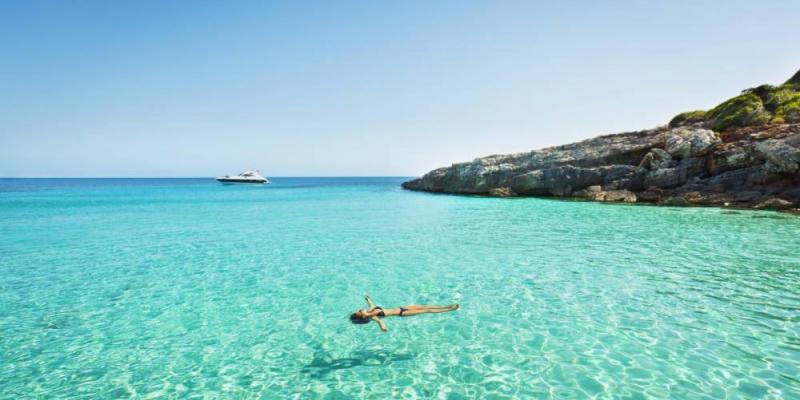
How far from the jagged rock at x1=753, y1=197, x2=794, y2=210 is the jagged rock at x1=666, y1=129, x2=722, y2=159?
28.4ft

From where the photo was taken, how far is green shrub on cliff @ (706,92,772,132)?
37.1 meters

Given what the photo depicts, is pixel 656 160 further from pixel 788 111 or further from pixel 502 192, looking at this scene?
pixel 502 192

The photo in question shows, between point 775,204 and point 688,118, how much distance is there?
22.2 metres

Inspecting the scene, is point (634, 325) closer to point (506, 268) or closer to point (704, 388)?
point (704, 388)

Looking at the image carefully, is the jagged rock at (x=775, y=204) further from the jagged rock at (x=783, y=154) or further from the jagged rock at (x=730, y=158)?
the jagged rock at (x=730, y=158)

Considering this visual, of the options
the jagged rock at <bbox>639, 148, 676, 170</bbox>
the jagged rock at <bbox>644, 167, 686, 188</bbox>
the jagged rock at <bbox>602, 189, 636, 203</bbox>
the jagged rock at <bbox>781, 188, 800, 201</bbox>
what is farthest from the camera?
the jagged rock at <bbox>639, 148, 676, 170</bbox>

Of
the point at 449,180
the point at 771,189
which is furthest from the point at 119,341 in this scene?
the point at 449,180

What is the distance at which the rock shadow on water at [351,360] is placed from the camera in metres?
6.86

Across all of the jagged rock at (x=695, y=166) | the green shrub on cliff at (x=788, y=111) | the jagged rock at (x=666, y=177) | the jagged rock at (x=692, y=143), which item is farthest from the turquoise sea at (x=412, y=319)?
the green shrub on cliff at (x=788, y=111)

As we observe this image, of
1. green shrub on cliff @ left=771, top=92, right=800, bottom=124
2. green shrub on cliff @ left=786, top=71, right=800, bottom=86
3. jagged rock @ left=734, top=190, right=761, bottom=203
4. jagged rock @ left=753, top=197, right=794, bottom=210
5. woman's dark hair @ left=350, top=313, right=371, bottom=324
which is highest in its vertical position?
green shrub on cliff @ left=786, top=71, right=800, bottom=86

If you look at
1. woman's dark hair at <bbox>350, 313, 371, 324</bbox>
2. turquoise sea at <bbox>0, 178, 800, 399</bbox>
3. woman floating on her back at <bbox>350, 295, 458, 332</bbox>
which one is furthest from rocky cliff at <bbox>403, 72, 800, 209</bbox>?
woman's dark hair at <bbox>350, 313, 371, 324</bbox>

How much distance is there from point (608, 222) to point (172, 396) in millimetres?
23737

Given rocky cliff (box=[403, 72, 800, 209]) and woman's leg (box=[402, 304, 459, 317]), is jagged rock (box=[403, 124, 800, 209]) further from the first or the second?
woman's leg (box=[402, 304, 459, 317])

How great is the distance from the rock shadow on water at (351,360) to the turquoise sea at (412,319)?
0.04 metres
